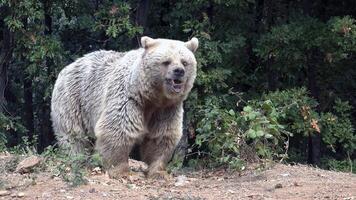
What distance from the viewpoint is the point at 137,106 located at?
857 centimetres

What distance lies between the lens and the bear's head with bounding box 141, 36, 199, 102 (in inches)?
327

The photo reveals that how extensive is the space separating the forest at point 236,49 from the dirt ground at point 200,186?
3.82 meters

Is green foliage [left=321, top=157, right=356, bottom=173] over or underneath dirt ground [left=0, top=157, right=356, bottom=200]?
underneath

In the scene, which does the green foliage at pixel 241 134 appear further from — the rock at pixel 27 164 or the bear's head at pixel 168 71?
the rock at pixel 27 164

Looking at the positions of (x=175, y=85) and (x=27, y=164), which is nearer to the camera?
(x=27, y=164)

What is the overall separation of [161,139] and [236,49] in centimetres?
738

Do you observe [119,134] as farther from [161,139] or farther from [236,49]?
[236,49]

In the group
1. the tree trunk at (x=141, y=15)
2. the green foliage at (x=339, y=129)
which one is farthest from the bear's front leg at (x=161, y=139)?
the tree trunk at (x=141, y=15)

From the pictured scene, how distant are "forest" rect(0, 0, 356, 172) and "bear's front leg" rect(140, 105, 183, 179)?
11.0 feet

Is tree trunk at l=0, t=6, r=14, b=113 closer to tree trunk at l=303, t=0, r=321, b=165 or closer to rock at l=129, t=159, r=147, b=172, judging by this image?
tree trunk at l=303, t=0, r=321, b=165

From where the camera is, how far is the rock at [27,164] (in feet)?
25.9

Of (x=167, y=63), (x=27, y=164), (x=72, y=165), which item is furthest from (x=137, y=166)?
(x=72, y=165)

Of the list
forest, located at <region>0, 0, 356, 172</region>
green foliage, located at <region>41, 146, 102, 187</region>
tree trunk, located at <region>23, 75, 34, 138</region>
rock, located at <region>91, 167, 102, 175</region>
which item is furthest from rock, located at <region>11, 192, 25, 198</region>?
tree trunk, located at <region>23, 75, 34, 138</region>

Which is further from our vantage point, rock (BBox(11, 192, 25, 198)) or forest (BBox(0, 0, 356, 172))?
forest (BBox(0, 0, 356, 172))
